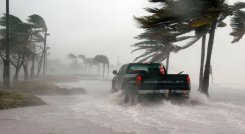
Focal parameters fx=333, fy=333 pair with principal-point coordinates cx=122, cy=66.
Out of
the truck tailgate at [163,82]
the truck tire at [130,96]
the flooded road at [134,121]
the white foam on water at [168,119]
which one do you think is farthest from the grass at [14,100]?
the truck tailgate at [163,82]

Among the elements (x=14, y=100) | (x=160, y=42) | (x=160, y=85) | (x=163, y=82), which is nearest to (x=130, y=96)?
(x=160, y=85)

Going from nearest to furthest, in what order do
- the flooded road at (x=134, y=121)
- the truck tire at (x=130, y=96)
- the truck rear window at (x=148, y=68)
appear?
the flooded road at (x=134, y=121), the truck tire at (x=130, y=96), the truck rear window at (x=148, y=68)

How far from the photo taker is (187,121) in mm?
8734

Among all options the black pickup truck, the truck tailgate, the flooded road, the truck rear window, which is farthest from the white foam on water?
the truck rear window

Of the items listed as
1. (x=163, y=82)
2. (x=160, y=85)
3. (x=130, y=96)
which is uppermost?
(x=163, y=82)

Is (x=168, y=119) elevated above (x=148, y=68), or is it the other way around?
(x=148, y=68)

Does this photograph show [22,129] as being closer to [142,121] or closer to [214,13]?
[142,121]

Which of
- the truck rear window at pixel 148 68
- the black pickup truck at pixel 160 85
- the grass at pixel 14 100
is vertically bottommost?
the grass at pixel 14 100

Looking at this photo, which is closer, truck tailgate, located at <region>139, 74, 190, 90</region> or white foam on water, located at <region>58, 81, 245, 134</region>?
white foam on water, located at <region>58, 81, 245, 134</region>

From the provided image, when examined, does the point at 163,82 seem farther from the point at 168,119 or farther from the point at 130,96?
the point at 168,119

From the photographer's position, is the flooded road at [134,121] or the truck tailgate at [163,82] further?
the truck tailgate at [163,82]

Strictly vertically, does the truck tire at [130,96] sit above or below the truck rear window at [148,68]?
below

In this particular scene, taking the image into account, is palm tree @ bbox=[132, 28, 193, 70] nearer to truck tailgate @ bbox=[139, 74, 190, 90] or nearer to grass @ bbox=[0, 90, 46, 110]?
truck tailgate @ bbox=[139, 74, 190, 90]

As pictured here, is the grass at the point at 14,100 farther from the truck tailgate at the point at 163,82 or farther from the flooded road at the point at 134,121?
the truck tailgate at the point at 163,82
